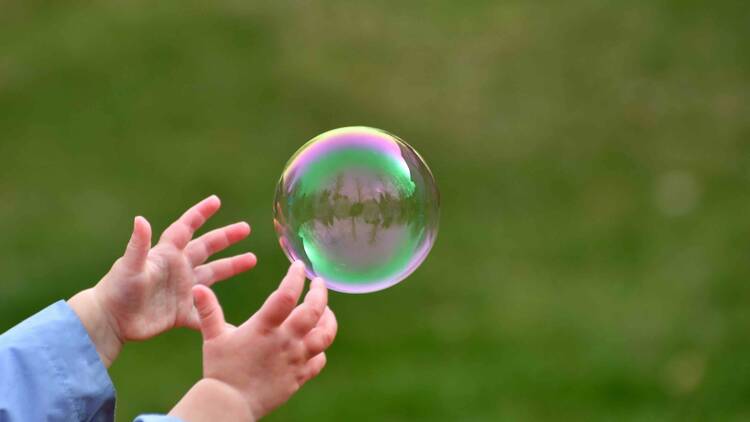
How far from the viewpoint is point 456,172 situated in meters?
5.16

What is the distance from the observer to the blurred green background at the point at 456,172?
4.11 metres

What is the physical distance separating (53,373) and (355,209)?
25.6 inches

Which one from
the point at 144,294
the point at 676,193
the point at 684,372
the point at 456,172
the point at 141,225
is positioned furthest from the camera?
the point at 456,172

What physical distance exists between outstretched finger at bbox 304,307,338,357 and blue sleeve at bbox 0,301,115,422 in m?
0.42

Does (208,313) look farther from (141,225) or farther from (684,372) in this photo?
(684,372)

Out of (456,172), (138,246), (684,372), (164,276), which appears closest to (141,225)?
(138,246)

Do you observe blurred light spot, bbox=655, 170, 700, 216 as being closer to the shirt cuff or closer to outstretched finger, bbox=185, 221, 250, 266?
outstretched finger, bbox=185, 221, 250, 266

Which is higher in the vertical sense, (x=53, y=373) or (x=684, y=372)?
(x=53, y=373)

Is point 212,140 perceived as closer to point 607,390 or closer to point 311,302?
point 607,390

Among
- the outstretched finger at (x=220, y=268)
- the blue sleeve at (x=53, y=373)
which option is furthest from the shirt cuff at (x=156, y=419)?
the outstretched finger at (x=220, y=268)

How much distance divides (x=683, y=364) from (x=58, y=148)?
290cm

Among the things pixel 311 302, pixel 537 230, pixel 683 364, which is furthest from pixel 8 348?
pixel 537 230

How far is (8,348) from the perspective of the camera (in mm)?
2109

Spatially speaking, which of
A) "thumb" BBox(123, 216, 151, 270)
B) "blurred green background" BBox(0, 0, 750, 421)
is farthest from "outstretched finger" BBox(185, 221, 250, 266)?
"blurred green background" BBox(0, 0, 750, 421)
